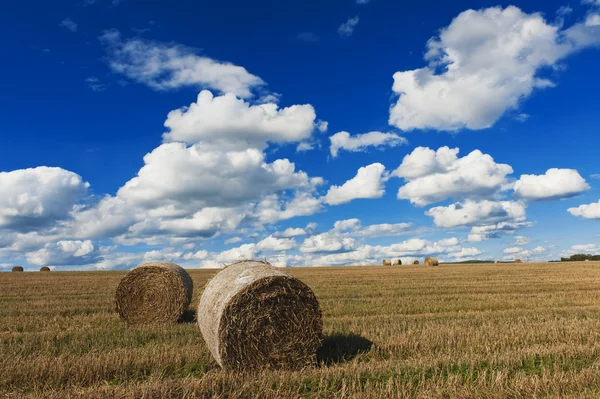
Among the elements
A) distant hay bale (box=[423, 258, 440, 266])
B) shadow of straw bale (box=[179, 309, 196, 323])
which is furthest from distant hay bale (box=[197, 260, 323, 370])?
distant hay bale (box=[423, 258, 440, 266])

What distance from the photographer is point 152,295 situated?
12602 mm

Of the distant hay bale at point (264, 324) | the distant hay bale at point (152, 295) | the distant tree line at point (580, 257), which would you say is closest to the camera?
the distant hay bale at point (264, 324)

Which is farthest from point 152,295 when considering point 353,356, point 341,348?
point 353,356

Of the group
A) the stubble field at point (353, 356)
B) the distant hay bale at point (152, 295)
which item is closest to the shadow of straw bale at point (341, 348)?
the stubble field at point (353, 356)

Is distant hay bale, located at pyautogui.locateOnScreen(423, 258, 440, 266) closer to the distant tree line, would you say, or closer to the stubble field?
the stubble field

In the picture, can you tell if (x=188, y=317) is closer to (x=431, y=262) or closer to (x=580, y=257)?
(x=431, y=262)

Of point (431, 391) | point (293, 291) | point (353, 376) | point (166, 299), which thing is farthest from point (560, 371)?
point (166, 299)

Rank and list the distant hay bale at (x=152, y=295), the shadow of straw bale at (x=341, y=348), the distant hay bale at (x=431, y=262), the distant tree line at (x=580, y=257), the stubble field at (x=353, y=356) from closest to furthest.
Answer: the stubble field at (x=353, y=356) < the shadow of straw bale at (x=341, y=348) < the distant hay bale at (x=152, y=295) < the distant hay bale at (x=431, y=262) < the distant tree line at (x=580, y=257)

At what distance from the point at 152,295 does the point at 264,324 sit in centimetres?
616

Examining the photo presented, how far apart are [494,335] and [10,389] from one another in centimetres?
790

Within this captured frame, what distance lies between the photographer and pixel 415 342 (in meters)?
8.23

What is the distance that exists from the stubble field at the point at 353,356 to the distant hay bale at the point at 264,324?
1.49ft

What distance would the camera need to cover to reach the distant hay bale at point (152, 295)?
40.4 ft

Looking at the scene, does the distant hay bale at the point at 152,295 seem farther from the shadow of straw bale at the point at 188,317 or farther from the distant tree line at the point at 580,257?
the distant tree line at the point at 580,257
